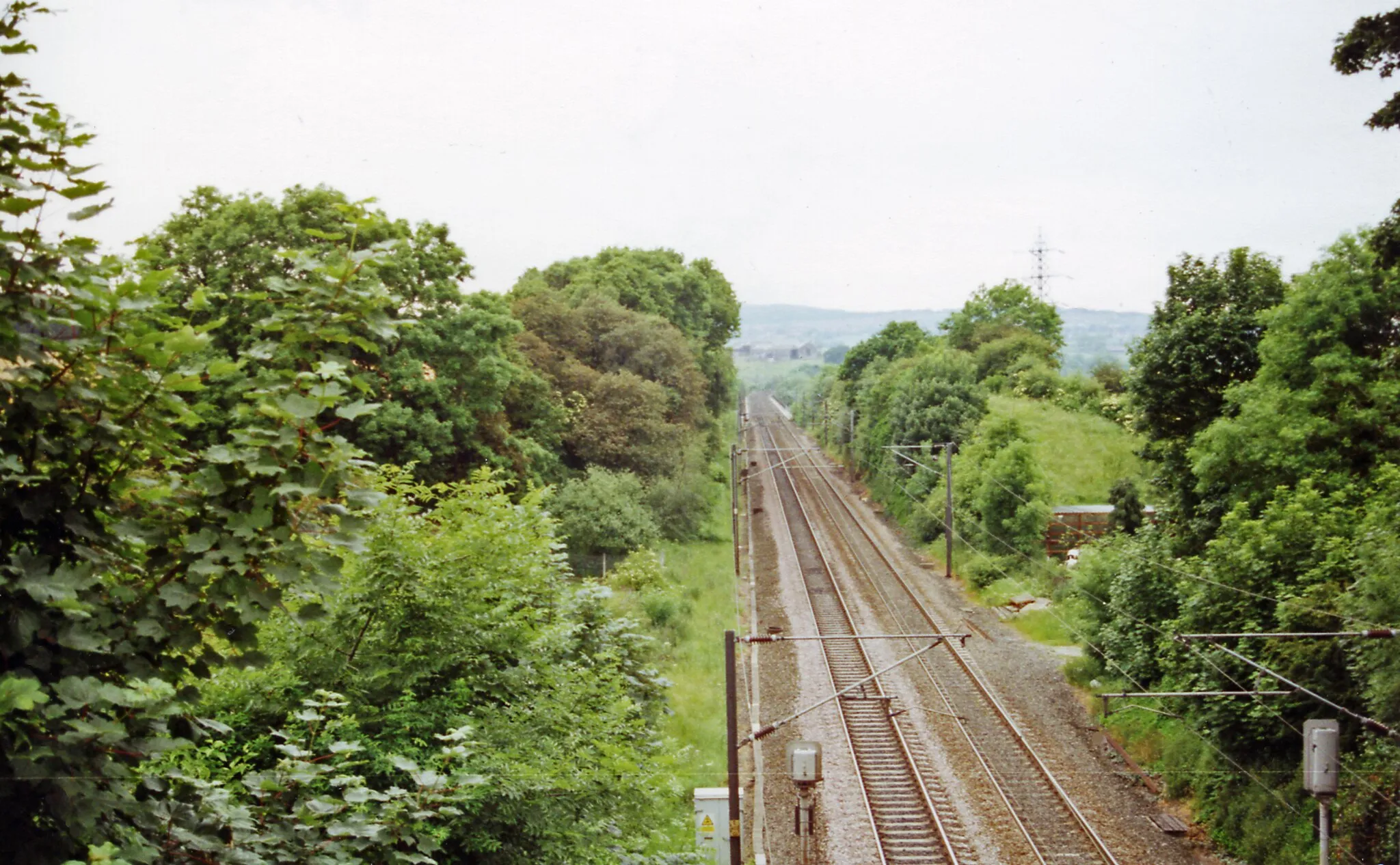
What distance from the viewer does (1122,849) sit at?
16141mm

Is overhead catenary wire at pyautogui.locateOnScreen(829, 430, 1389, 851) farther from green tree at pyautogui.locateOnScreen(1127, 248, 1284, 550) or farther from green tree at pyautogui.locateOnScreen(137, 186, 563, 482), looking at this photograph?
green tree at pyautogui.locateOnScreen(137, 186, 563, 482)

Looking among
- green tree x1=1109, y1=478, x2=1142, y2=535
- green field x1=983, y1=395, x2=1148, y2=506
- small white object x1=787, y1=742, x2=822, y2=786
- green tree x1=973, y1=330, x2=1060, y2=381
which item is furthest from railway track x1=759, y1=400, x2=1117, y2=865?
green tree x1=973, y1=330, x2=1060, y2=381

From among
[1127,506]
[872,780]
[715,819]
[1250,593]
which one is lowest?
[872,780]

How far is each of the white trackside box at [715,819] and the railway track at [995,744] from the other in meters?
3.56

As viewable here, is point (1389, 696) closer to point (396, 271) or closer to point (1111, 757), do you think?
point (1111, 757)

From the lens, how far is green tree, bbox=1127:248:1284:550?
2344 centimetres

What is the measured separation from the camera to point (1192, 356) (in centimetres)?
2378

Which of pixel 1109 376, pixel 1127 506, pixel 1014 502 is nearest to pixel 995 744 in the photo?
pixel 1127 506

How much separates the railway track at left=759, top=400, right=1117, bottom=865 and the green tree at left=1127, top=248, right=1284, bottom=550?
592 centimetres

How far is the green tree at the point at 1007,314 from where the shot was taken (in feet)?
227

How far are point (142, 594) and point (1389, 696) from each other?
46.7 feet

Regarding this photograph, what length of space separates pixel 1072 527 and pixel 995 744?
46.2 feet

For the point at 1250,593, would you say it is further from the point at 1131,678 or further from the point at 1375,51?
the point at 1375,51

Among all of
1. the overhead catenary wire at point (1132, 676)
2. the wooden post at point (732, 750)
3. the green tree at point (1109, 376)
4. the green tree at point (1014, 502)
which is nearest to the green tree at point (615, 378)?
the overhead catenary wire at point (1132, 676)
